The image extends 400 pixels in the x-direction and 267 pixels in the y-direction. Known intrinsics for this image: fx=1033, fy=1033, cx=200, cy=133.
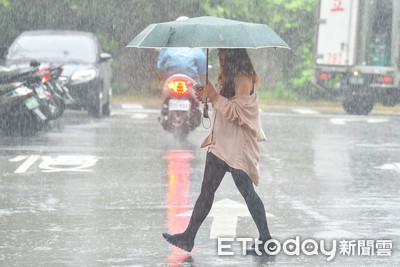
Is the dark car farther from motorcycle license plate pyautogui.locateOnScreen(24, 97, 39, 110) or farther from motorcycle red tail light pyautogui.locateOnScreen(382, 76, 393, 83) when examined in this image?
motorcycle red tail light pyautogui.locateOnScreen(382, 76, 393, 83)

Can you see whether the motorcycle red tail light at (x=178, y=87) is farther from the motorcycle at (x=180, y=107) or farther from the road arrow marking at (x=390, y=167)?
the road arrow marking at (x=390, y=167)

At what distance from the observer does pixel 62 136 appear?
16.6 metres

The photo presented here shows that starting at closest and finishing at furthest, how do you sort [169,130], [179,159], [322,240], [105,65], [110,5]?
[322,240] < [179,159] < [169,130] < [105,65] < [110,5]

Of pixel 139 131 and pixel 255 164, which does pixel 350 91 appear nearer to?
pixel 139 131

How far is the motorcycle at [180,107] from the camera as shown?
1588 cm

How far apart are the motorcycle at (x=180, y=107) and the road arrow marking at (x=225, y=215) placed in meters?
5.73

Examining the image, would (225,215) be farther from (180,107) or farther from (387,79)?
(387,79)

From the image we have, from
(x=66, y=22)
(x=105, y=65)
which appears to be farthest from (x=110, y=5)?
(x=105, y=65)

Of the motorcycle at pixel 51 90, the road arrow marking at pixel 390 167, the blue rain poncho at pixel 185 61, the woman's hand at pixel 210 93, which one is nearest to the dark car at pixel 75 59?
the motorcycle at pixel 51 90

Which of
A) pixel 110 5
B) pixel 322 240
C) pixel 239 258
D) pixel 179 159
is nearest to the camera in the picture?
pixel 239 258

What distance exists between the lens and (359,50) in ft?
77.5

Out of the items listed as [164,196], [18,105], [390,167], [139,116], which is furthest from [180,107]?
[164,196]

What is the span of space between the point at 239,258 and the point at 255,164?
0.71 m

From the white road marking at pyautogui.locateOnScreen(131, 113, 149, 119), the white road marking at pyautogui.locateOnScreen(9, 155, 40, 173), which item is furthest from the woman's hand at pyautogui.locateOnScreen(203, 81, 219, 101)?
the white road marking at pyautogui.locateOnScreen(131, 113, 149, 119)
